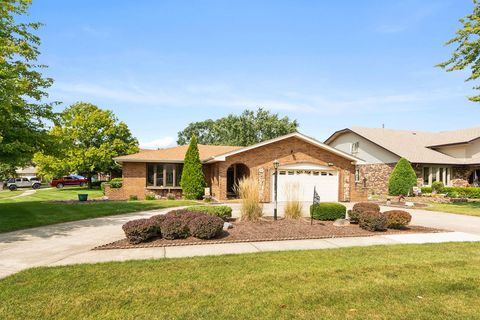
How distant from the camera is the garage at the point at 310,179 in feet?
68.6

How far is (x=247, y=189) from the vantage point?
1144 centimetres

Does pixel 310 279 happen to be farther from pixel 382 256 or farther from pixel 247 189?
pixel 247 189

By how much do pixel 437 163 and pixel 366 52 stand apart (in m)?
17.2

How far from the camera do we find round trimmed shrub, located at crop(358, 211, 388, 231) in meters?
10.3

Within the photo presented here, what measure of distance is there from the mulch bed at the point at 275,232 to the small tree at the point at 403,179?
1460cm

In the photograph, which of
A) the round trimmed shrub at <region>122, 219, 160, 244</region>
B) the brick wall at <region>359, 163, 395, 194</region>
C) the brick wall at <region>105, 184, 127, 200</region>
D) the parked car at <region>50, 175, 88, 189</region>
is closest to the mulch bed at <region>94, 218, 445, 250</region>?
the round trimmed shrub at <region>122, 219, 160, 244</region>

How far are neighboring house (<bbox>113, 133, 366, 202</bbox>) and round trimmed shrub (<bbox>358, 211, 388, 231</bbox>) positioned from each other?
9.37 meters

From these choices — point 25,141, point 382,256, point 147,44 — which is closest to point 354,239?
point 382,256

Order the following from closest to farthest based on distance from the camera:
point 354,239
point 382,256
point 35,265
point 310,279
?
point 310,279, point 35,265, point 382,256, point 354,239

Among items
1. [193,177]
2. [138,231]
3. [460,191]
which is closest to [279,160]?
[193,177]

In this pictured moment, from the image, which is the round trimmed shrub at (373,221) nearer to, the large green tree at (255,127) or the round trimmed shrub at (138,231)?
the round trimmed shrub at (138,231)

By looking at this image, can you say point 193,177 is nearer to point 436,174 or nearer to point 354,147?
point 354,147

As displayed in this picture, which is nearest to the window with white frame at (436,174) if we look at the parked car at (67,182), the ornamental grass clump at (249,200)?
the ornamental grass clump at (249,200)

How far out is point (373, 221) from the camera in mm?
10258
